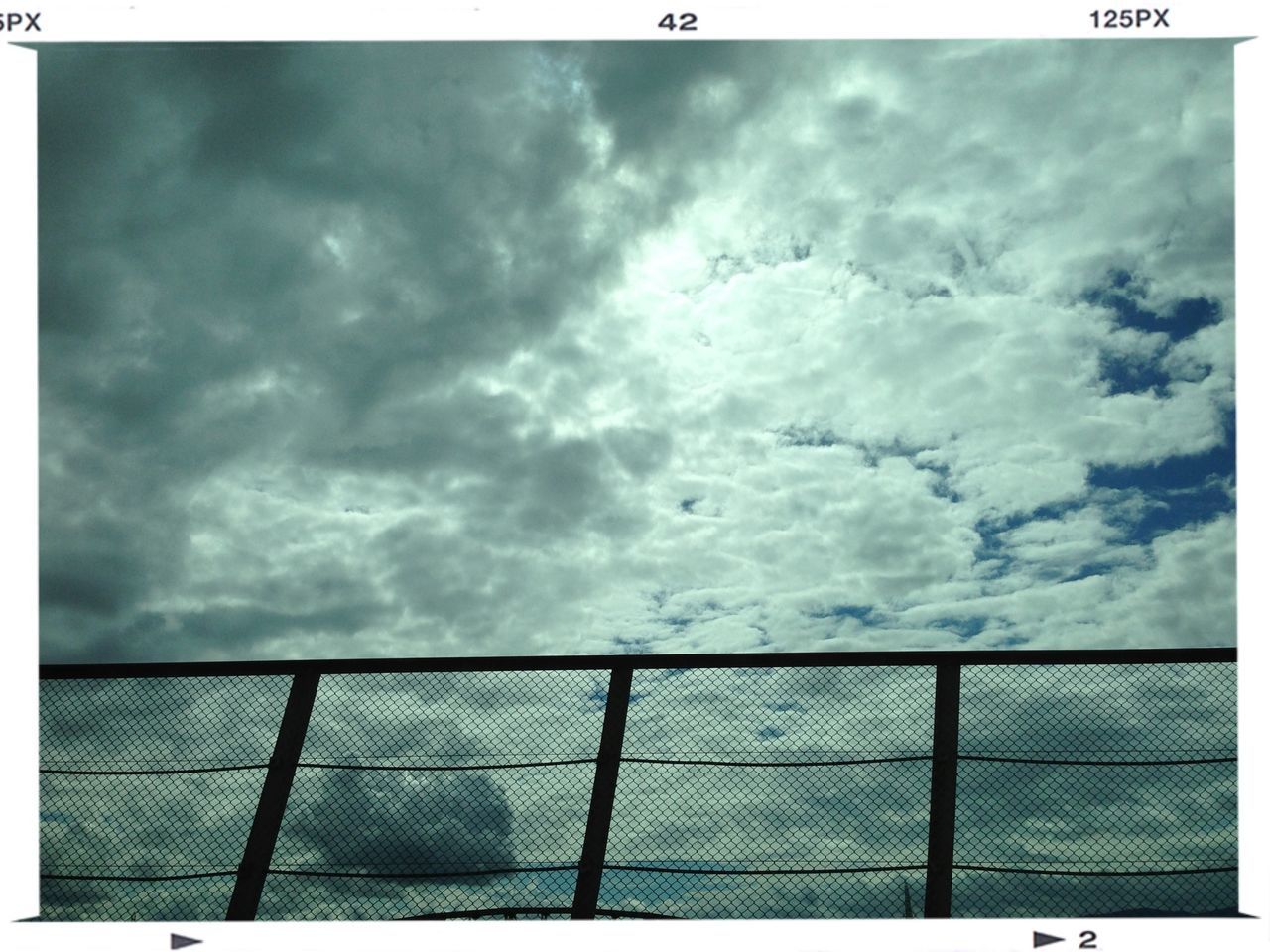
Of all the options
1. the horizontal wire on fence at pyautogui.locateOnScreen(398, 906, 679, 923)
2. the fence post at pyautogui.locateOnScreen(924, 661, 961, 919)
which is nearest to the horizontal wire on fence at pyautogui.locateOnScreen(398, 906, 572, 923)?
the horizontal wire on fence at pyautogui.locateOnScreen(398, 906, 679, 923)

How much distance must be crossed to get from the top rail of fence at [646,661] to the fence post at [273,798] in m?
0.11

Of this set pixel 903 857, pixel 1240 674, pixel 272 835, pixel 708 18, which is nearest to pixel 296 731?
pixel 272 835

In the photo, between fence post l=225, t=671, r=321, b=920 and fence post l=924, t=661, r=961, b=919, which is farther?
fence post l=225, t=671, r=321, b=920

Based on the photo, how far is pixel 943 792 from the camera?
3.96 metres

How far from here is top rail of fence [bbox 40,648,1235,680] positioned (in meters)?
4.12

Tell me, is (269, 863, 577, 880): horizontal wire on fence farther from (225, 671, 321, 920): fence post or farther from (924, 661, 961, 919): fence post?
(924, 661, 961, 919): fence post

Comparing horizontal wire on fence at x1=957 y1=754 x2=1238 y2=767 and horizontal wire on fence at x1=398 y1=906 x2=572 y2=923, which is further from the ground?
horizontal wire on fence at x1=957 y1=754 x2=1238 y2=767

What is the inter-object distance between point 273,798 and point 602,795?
4.19ft

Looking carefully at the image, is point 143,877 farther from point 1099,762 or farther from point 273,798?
point 1099,762

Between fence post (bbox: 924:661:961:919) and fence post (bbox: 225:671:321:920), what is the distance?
2424mm

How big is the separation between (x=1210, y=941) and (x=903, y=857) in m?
1.09

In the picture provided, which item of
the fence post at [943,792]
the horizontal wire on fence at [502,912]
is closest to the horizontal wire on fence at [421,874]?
the horizontal wire on fence at [502,912]

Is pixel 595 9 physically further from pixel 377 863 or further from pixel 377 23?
pixel 377 863

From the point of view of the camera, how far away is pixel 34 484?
3.02 meters
